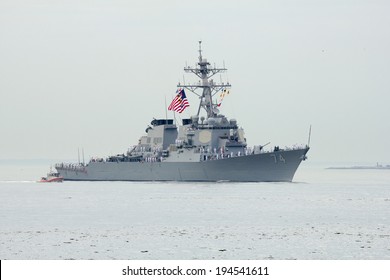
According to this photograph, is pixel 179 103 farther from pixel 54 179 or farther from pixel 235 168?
pixel 54 179

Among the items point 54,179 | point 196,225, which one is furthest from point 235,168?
point 196,225

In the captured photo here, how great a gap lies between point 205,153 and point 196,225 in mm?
40550

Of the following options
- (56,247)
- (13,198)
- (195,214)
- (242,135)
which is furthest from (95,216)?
(242,135)

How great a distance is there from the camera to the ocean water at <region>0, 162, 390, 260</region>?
42.2m

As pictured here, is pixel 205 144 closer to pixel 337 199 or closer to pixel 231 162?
pixel 231 162

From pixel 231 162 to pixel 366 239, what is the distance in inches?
1790

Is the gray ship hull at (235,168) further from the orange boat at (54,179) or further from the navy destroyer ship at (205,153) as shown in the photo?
the orange boat at (54,179)

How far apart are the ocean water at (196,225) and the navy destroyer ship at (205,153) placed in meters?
7.60

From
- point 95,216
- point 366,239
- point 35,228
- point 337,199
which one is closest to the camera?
point 366,239

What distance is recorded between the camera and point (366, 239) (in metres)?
46.6

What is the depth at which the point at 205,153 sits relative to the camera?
94.0 meters

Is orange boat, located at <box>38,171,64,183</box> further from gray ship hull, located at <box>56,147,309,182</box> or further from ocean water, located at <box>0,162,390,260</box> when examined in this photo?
ocean water, located at <box>0,162,390,260</box>

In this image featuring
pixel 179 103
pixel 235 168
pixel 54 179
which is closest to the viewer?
pixel 179 103
